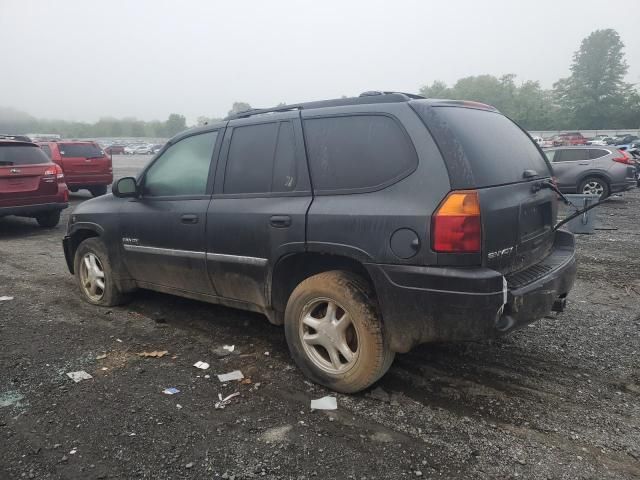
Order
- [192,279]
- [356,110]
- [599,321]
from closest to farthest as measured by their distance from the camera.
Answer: [356,110]
[192,279]
[599,321]

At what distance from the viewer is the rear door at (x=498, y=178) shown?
2.83m

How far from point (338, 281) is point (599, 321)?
2.80 meters

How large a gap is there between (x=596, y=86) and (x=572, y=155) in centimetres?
7991

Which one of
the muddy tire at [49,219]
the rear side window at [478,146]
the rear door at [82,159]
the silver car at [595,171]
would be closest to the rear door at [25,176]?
the muddy tire at [49,219]

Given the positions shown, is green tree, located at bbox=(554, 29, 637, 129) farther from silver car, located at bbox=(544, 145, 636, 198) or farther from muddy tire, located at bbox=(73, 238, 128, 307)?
muddy tire, located at bbox=(73, 238, 128, 307)

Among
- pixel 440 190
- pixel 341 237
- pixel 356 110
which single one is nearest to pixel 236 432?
pixel 341 237

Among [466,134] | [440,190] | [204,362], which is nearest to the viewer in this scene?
[440,190]

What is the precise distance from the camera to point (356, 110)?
328cm

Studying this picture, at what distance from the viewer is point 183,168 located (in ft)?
14.1

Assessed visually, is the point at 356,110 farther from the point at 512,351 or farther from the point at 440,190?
the point at 512,351

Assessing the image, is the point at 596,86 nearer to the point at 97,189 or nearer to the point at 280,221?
the point at 97,189

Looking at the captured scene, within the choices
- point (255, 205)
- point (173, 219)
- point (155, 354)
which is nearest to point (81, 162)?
point (173, 219)

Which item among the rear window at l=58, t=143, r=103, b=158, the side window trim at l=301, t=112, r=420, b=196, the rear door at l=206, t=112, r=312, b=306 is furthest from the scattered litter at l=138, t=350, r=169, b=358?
the rear window at l=58, t=143, r=103, b=158

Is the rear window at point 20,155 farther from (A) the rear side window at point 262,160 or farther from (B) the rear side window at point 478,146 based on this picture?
(B) the rear side window at point 478,146
